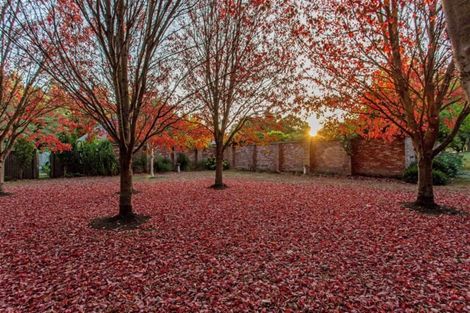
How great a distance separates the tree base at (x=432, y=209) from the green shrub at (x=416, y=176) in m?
4.88

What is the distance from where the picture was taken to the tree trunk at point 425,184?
5.54 meters

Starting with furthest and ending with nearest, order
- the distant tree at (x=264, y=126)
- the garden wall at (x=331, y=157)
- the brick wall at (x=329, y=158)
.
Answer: the brick wall at (x=329, y=158) → the garden wall at (x=331, y=157) → the distant tree at (x=264, y=126)

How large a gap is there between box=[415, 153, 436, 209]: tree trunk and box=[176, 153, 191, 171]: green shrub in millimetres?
15802

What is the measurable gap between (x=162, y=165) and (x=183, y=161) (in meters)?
1.85

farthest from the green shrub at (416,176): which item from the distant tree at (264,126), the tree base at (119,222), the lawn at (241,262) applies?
the tree base at (119,222)

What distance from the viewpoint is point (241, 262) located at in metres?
2.91

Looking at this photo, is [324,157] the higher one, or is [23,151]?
[23,151]

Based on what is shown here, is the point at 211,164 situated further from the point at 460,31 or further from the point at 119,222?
the point at 460,31

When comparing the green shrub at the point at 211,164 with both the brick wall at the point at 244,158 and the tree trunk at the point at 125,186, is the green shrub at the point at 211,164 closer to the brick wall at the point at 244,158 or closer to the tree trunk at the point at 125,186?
the brick wall at the point at 244,158

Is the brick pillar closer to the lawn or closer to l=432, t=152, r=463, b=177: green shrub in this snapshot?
l=432, t=152, r=463, b=177: green shrub

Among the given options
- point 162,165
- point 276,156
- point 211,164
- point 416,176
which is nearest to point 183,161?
point 162,165

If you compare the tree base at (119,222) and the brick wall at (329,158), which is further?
the brick wall at (329,158)

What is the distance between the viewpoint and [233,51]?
8141 millimetres

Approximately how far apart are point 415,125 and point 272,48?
4638mm
